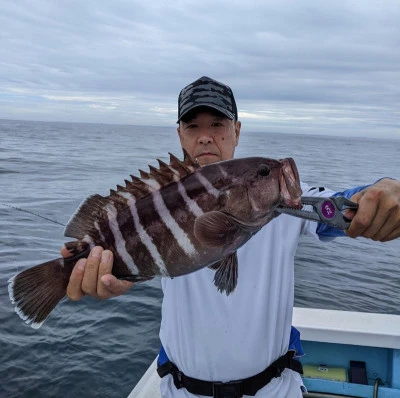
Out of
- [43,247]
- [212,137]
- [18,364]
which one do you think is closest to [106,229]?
[212,137]

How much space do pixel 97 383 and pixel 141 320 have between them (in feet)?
6.46

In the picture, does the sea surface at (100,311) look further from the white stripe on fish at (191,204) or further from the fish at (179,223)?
the white stripe on fish at (191,204)

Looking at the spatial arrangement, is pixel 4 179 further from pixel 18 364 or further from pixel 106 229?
pixel 106 229

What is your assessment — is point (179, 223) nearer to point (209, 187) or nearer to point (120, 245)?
point (209, 187)

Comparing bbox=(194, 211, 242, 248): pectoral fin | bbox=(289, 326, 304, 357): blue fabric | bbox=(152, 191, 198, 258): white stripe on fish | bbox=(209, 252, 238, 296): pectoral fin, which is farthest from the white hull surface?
bbox=(194, 211, 242, 248): pectoral fin

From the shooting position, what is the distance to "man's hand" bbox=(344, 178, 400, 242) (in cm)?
215

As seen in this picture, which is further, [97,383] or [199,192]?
[97,383]

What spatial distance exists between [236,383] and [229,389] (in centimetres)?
6

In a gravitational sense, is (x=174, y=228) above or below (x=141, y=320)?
above

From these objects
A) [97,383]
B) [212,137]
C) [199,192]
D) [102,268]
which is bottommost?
[97,383]

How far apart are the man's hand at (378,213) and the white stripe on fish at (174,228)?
916 mm

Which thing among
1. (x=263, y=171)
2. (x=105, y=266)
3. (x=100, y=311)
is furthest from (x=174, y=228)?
(x=100, y=311)

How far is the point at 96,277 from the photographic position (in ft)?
8.75

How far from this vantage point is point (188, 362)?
3.06 meters
